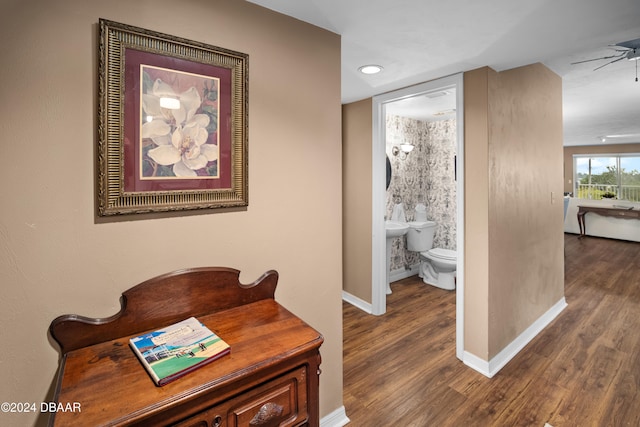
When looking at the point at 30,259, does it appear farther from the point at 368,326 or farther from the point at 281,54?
the point at 368,326

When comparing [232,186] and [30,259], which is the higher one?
[232,186]

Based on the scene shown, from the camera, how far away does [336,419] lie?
194 cm

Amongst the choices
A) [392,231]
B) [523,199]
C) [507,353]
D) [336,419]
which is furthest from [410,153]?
[336,419]

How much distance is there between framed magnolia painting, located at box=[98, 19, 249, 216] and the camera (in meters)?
1.19

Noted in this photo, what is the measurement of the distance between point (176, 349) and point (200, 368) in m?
0.14

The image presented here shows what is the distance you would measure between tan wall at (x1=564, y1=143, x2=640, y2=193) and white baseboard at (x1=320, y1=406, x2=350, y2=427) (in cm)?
979

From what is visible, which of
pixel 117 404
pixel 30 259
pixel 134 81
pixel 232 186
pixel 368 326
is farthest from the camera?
pixel 368 326

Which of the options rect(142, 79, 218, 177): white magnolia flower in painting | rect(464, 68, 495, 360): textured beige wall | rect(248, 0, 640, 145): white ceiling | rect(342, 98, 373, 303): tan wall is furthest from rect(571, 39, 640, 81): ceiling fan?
rect(142, 79, 218, 177): white magnolia flower in painting

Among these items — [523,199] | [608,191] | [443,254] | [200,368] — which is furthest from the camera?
[608,191]

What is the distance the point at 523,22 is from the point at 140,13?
1.81m

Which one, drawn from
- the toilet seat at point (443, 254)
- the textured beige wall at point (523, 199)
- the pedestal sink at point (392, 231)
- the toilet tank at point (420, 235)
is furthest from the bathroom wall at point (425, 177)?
the textured beige wall at point (523, 199)

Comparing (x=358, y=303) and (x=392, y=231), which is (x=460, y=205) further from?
(x=358, y=303)

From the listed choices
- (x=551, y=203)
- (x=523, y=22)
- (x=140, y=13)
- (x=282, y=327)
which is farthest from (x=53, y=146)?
(x=551, y=203)

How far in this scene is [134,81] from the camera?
1222mm
